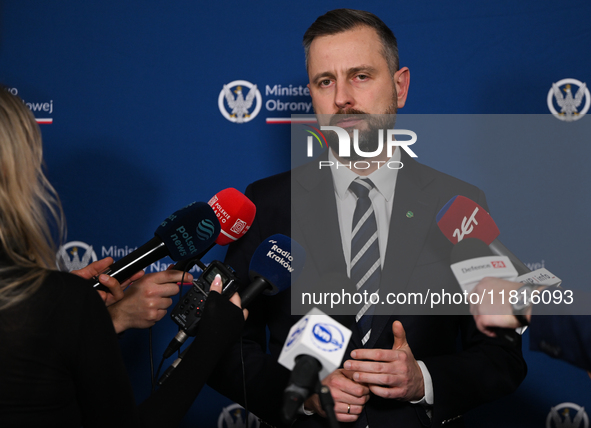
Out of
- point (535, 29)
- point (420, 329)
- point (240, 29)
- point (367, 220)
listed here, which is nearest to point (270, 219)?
point (367, 220)

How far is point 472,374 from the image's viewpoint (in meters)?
1.30

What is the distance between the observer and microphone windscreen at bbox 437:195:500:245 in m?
1.21

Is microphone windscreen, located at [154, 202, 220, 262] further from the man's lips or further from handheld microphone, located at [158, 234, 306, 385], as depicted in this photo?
the man's lips

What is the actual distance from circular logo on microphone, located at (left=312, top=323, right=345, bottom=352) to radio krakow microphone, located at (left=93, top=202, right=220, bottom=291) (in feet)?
1.80

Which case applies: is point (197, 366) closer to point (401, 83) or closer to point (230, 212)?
point (230, 212)

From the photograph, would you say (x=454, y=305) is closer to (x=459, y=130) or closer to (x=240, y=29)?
(x=459, y=130)

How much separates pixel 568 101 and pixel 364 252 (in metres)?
1.25

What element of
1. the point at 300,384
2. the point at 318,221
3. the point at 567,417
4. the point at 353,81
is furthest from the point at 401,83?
the point at 567,417

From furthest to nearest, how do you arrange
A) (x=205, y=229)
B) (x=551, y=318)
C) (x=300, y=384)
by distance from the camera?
(x=205, y=229)
(x=551, y=318)
(x=300, y=384)

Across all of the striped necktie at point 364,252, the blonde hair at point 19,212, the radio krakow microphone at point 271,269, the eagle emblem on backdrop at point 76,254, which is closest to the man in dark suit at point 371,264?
the striped necktie at point 364,252

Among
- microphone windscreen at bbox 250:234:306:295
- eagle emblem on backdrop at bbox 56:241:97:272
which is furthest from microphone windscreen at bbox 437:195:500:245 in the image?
eagle emblem on backdrop at bbox 56:241:97:272

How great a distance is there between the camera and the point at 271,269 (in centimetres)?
114

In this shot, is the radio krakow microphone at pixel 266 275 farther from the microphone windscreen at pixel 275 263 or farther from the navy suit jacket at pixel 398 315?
the navy suit jacket at pixel 398 315

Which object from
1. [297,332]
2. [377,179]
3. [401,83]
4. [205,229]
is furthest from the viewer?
[401,83]
